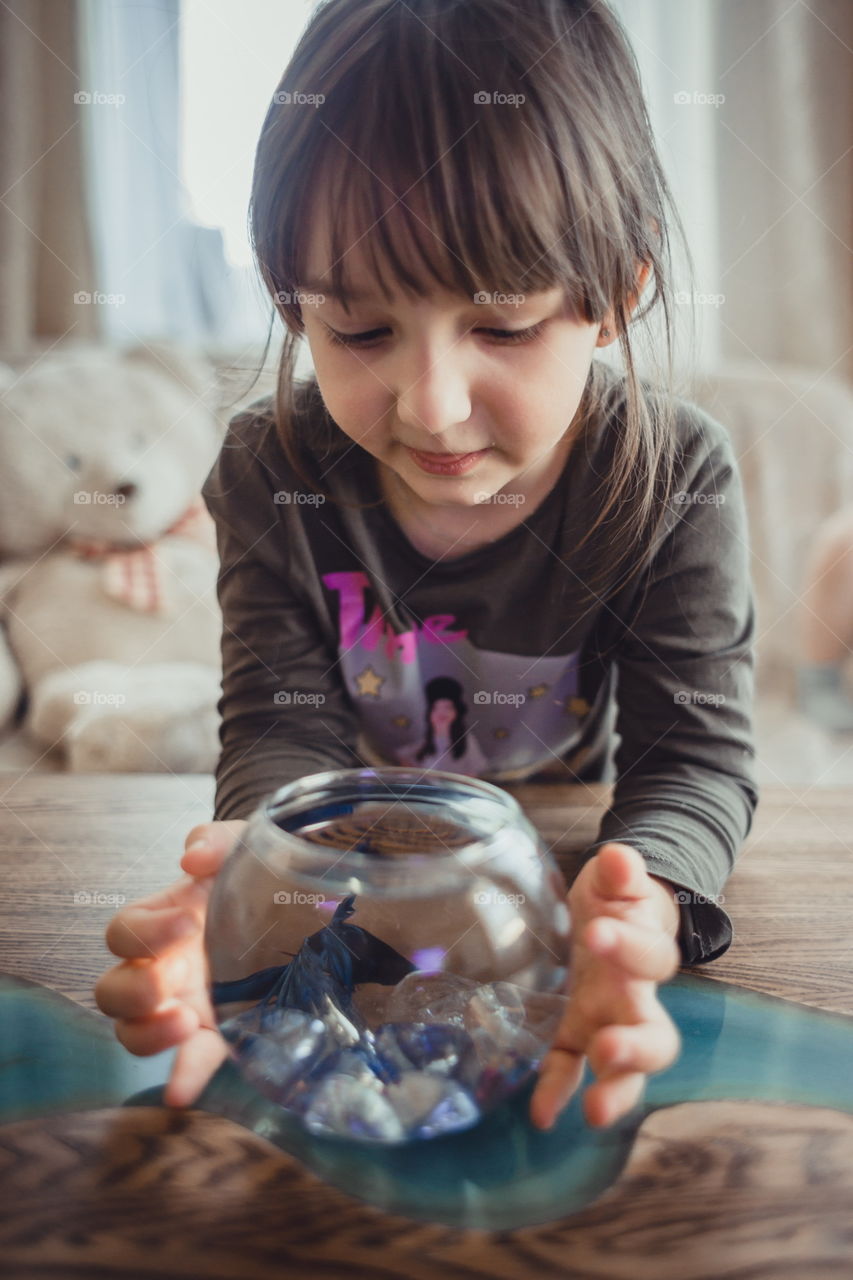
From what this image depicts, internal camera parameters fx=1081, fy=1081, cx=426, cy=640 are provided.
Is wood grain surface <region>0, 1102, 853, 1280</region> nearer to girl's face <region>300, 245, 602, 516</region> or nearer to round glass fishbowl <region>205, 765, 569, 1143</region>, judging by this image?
round glass fishbowl <region>205, 765, 569, 1143</region>

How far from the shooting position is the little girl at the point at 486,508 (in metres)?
0.44

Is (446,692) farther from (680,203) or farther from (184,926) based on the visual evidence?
(680,203)

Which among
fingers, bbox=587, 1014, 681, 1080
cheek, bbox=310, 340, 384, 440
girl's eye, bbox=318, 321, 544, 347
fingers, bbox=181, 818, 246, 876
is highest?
girl's eye, bbox=318, 321, 544, 347

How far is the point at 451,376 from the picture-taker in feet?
1.59

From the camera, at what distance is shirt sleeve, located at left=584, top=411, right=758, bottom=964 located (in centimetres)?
57

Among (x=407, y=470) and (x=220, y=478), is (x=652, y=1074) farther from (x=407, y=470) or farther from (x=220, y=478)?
(x=220, y=478)

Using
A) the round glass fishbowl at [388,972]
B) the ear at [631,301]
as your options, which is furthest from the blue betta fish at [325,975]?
the ear at [631,301]

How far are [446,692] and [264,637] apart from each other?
13cm

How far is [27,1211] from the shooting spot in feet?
1.08

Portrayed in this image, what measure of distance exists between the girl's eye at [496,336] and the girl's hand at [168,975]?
240 mm

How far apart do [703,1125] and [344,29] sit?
49 centimetres

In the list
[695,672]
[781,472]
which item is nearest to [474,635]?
[695,672]

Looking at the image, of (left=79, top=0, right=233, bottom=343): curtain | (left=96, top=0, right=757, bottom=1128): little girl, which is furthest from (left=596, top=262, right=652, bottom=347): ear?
(left=79, top=0, right=233, bottom=343): curtain

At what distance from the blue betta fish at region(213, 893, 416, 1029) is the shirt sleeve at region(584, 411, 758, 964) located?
0.20 meters
